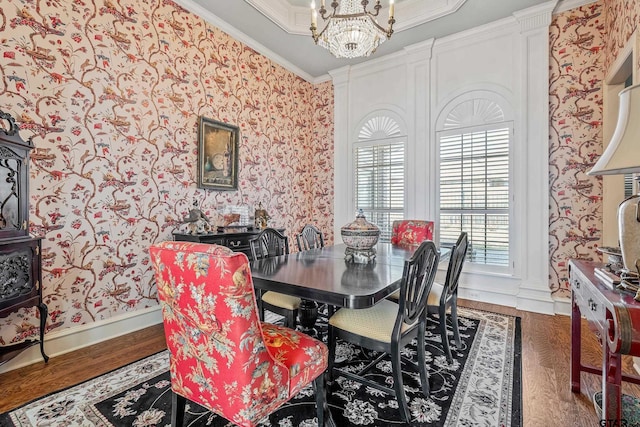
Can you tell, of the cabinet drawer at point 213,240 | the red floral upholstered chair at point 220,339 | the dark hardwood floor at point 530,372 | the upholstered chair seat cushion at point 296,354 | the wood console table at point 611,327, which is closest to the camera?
the wood console table at point 611,327

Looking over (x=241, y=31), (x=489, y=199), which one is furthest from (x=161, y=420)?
(x=241, y=31)

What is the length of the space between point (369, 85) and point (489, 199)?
7.75ft

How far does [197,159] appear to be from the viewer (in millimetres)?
3262

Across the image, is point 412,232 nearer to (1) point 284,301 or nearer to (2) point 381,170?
(2) point 381,170

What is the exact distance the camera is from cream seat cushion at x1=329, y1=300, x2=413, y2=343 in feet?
5.17

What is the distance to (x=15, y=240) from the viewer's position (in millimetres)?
1846

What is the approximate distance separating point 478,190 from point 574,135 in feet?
3.43

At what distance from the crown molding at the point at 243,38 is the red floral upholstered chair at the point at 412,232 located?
292 cm

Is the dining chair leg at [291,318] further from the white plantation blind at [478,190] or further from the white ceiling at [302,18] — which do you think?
the white ceiling at [302,18]

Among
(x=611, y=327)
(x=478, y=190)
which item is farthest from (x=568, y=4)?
(x=611, y=327)

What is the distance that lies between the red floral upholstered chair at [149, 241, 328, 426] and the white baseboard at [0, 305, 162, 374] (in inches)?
66.9

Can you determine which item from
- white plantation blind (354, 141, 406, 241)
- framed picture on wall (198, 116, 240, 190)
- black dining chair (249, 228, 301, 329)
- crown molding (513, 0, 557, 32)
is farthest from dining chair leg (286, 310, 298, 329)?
crown molding (513, 0, 557, 32)

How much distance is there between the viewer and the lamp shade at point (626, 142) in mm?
1035

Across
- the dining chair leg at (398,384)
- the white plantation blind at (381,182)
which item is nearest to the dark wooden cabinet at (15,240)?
the dining chair leg at (398,384)
